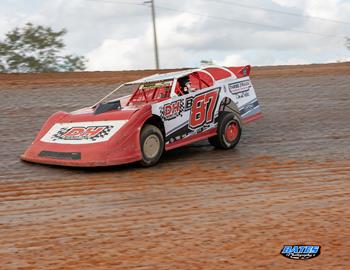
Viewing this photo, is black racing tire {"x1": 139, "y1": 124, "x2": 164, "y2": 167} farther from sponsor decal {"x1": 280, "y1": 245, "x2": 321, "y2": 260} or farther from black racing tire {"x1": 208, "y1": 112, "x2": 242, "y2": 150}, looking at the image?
sponsor decal {"x1": 280, "y1": 245, "x2": 321, "y2": 260}

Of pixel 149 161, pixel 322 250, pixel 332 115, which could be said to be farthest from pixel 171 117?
pixel 332 115

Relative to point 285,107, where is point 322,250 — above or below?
below

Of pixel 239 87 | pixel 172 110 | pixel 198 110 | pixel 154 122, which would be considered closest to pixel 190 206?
pixel 154 122

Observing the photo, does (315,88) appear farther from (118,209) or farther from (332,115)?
(118,209)

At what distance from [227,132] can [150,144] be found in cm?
185

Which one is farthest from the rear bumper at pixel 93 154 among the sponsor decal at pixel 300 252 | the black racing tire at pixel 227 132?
the sponsor decal at pixel 300 252

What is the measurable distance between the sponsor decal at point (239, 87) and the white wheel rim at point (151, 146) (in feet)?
7.18

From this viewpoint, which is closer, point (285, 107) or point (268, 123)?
point (268, 123)

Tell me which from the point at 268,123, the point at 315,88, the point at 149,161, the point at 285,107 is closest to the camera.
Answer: the point at 149,161

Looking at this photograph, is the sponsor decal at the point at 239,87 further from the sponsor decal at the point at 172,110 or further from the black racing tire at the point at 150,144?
the black racing tire at the point at 150,144

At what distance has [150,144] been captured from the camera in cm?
903

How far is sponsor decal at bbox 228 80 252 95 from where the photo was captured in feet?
35.0

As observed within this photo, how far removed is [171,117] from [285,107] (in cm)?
626

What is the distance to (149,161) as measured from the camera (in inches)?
353
